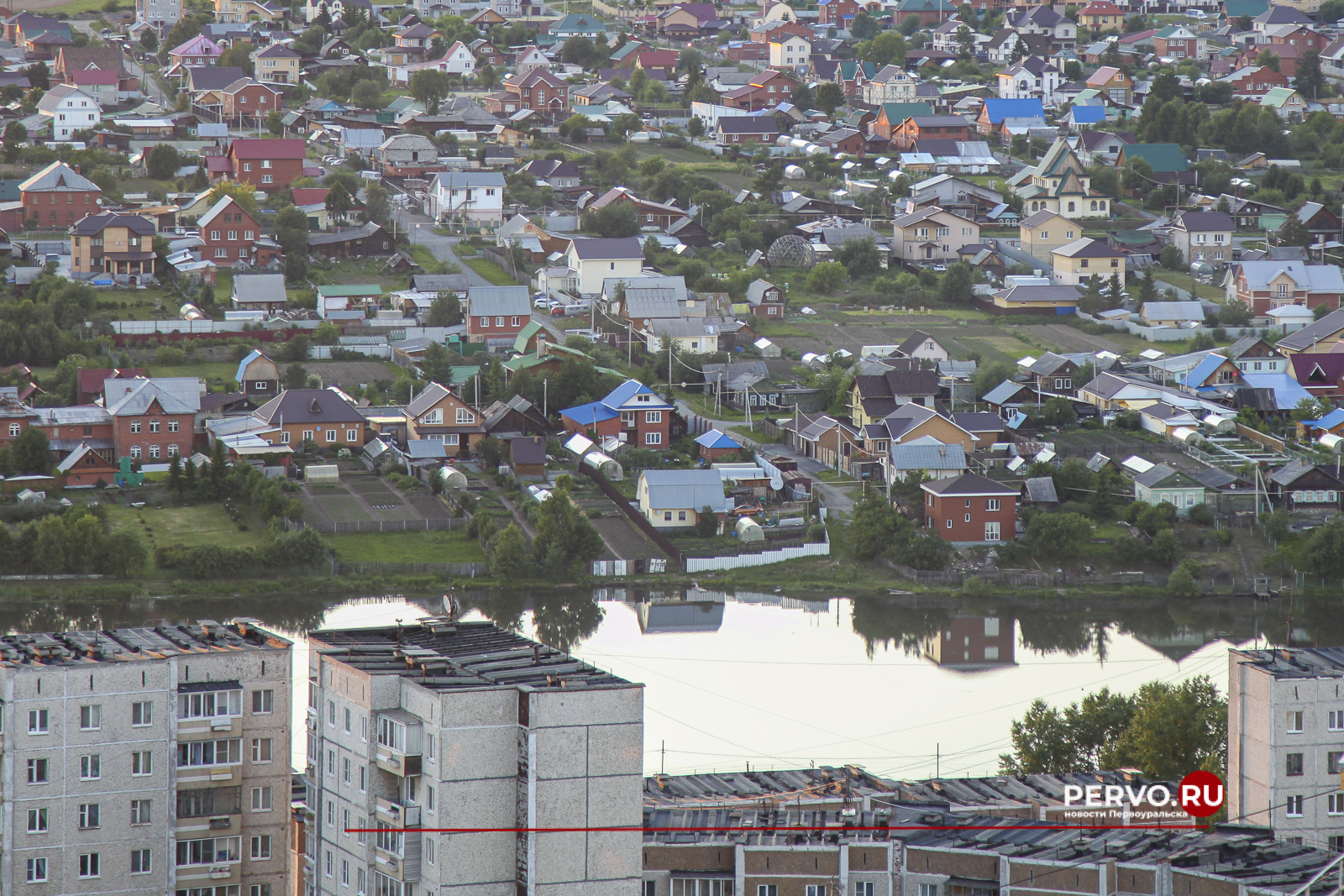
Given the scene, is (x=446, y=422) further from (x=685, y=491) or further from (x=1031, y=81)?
(x=1031, y=81)

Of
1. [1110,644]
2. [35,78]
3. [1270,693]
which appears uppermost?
[35,78]

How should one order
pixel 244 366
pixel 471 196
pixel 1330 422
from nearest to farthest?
1. pixel 1330 422
2. pixel 244 366
3. pixel 471 196

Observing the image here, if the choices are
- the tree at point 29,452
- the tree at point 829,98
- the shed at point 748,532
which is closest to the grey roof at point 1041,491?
the shed at point 748,532

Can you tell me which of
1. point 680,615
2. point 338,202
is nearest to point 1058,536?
point 680,615

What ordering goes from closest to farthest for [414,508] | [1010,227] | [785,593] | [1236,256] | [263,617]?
[263,617] → [785,593] → [414,508] → [1236,256] → [1010,227]

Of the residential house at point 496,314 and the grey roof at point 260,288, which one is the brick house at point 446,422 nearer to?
the residential house at point 496,314

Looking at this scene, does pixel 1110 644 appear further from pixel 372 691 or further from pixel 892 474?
pixel 372 691

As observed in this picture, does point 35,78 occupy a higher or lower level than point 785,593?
higher

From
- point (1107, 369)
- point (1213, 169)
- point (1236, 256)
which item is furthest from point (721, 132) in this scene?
point (1107, 369)
